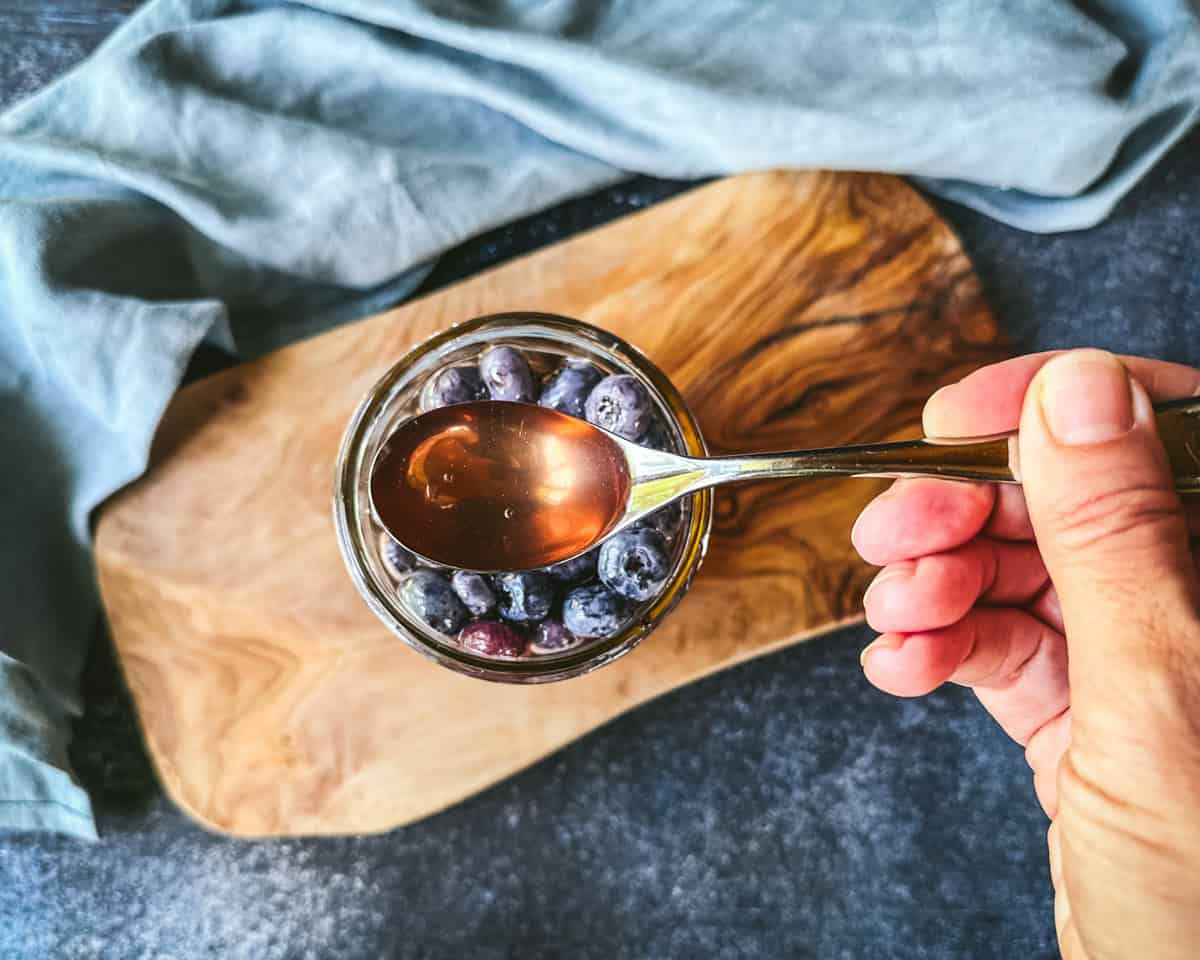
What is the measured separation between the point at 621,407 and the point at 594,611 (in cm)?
16

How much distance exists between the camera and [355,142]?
3.07 ft

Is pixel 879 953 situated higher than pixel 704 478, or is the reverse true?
pixel 704 478

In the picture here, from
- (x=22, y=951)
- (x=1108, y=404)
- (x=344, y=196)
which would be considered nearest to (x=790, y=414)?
(x=1108, y=404)

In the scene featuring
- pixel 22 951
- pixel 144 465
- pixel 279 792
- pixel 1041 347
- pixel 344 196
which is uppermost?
pixel 344 196

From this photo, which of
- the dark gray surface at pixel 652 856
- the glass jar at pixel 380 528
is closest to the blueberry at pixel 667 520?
the glass jar at pixel 380 528

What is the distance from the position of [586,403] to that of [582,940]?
0.57 m

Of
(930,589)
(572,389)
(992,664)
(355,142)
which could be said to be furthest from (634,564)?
(355,142)

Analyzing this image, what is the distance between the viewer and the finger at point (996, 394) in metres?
0.80

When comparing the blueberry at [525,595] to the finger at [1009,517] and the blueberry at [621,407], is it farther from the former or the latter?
the finger at [1009,517]

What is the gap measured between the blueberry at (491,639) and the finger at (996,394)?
0.38 metres

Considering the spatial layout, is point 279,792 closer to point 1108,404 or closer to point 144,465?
point 144,465

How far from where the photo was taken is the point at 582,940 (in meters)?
1.00

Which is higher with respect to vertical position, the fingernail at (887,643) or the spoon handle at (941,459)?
the spoon handle at (941,459)

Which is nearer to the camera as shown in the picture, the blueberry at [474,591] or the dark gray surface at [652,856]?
the blueberry at [474,591]
